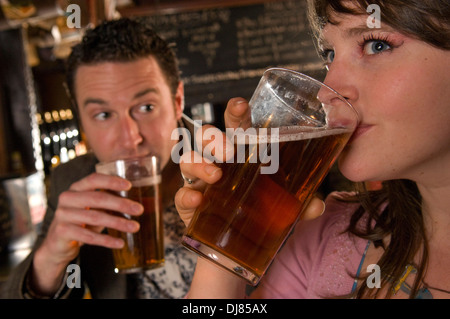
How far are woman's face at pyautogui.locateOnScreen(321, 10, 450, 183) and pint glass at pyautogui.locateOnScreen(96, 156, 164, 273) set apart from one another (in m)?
0.53

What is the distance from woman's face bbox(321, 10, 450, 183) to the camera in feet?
2.64

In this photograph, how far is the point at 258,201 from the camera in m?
0.73

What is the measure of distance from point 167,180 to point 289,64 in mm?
2135

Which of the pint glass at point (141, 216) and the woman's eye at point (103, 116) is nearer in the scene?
the pint glass at point (141, 216)

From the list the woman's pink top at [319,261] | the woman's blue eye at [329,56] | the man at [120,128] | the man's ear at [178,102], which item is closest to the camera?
the woman's blue eye at [329,56]

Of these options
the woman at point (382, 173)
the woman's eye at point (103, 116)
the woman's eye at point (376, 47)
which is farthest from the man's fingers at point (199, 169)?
the woman's eye at point (103, 116)

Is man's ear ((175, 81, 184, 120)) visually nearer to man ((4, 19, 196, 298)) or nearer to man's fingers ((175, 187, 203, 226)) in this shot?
man ((4, 19, 196, 298))

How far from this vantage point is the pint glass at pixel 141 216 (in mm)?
1099

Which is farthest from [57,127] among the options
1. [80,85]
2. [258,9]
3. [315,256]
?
[315,256]

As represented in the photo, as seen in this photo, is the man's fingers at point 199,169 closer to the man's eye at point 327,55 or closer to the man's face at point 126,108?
the man's eye at point 327,55

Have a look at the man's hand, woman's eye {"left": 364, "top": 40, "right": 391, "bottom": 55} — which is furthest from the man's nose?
woman's eye {"left": 364, "top": 40, "right": 391, "bottom": 55}

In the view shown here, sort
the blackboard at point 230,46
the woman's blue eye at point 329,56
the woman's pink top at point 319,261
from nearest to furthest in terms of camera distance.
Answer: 1. the woman's blue eye at point 329,56
2. the woman's pink top at point 319,261
3. the blackboard at point 230,46

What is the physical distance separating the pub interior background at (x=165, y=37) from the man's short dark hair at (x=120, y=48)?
71 cm

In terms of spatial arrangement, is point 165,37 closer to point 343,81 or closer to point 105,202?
point 105,202
